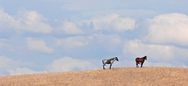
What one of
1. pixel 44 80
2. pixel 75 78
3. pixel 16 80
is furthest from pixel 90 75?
pixel 16 80

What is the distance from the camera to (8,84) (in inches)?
1631

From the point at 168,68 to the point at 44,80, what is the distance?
1332 centimetres

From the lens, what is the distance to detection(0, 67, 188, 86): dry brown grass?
39219 mm

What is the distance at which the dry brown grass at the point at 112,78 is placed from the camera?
39.2 m

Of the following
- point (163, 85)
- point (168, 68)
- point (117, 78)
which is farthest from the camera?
point (168, 68)

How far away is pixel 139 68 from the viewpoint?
4478cm

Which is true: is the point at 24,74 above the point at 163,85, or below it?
above

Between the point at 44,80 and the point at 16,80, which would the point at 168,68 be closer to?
the point at 44,80

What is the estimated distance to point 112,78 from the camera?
41.2 meters

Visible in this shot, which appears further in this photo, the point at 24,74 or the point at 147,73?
the point at 24,74

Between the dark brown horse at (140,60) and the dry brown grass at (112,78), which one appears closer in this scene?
the dry brown grass at (112,78)

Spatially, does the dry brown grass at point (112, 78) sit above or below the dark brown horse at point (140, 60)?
below

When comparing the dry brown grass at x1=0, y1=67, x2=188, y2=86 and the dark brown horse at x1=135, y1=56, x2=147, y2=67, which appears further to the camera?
the dark brown horse at x1=135, y1=56, x2=147, y2=67

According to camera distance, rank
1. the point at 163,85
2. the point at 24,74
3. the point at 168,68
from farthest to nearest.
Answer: the point at 24,74, the point at 168,68, the point at 163,85
